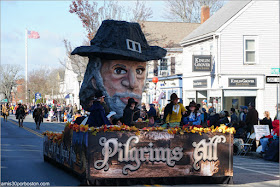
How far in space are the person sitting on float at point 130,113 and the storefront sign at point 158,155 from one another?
7.90ft

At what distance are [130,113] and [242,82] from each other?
24549mm

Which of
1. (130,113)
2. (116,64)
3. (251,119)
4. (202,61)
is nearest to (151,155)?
(130,113)

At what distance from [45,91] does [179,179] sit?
307ft

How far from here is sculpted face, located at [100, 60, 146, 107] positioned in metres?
14.6

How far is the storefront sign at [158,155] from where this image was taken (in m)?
10.9

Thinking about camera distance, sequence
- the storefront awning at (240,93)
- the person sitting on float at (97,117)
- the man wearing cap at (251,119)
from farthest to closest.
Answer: the storefront awning at (240,93)
the man wearing cap at (251,119)
the person sitting on float at (97,117)

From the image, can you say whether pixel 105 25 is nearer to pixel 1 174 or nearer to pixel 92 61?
pixel 92 61

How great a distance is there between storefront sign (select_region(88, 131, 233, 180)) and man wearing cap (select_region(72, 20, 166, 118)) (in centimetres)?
353

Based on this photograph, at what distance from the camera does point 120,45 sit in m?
14.5

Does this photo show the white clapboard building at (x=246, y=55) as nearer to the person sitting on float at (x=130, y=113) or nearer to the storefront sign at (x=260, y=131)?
the storefront sign at (x=260, y=131)

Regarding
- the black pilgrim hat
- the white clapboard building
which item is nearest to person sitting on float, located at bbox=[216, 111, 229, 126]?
the black pilgrim hat

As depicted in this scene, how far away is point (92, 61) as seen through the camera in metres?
14.8

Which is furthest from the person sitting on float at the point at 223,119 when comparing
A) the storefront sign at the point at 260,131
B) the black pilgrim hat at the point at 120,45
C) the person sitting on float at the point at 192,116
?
the black pilgrim hat at the point at 120,45

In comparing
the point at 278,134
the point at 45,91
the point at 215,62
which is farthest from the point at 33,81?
the point at 278,134
